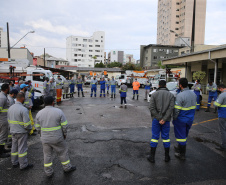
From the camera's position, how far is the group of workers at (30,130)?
3.58 meters

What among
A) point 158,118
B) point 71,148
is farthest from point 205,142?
point 71,148

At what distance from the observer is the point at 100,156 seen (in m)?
4.68

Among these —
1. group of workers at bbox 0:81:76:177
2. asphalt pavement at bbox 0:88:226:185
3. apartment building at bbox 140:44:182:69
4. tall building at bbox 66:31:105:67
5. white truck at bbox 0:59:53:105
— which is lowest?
asphalt pavement at bbox 0:88:226:185

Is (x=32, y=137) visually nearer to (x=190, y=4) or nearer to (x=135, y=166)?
(x=135, y=166)

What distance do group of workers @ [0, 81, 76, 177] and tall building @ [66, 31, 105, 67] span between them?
291 ft

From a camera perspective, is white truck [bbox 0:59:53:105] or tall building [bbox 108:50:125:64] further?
tall building [bbox 108:50:125:64]

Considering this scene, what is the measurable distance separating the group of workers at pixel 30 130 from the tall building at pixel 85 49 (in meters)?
88.7

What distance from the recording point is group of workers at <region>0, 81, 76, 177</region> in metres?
3.58

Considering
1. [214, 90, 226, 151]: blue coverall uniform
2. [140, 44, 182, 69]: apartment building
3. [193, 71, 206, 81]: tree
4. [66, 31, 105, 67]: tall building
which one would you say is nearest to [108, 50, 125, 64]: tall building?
[66, 31, 105, 67]: tall building

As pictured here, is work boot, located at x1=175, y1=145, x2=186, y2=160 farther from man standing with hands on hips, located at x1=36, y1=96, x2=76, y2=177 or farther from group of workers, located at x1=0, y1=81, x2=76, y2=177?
man standing with hands on hips, located at x1=36, y1=96, x2=76, y2=177

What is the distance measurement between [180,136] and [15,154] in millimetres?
3883

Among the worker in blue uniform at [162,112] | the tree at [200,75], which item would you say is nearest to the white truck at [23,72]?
the worker in blue uniform at [162,112]

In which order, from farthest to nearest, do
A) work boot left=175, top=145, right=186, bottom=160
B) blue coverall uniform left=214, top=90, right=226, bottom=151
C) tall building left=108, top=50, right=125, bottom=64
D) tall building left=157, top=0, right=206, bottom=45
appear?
1. tall building left=108, top=50, right=125, bottom=64
2. tall building left=157, top=0, right=206, bottom=45
3. blue coverall uniform left=214, top=90, right=226, bottom=151
4. work boot left=175, top=145, right=186, bottom=160

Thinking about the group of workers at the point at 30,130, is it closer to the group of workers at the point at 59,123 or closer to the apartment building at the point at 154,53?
the group of workers at the point at 59,123
